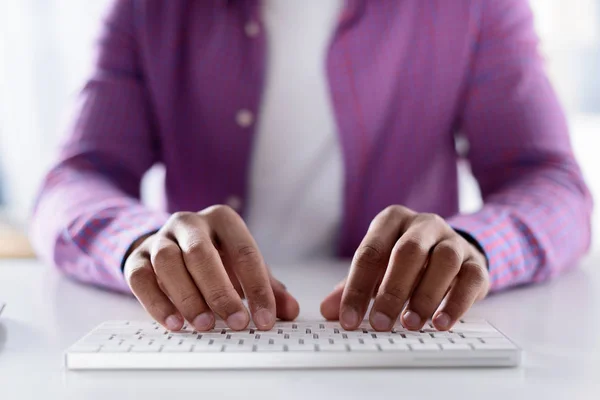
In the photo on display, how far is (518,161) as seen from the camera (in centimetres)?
118

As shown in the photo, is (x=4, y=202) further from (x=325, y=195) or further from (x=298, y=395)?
(x=298, y=395)

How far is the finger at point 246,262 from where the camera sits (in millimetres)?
655

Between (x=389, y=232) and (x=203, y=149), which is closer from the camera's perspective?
(x=389, y=232)

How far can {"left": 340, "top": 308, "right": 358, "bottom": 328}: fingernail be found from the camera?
2.10 feet

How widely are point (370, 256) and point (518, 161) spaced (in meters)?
0.60

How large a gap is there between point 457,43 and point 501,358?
2.81ft

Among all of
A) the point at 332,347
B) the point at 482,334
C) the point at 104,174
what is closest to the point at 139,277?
the point at 332,347

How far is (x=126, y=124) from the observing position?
50.3 inches

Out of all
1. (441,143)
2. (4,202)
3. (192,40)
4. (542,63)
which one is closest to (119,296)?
(192,40)

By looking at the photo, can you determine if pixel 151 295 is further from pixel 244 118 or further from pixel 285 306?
pixel 244 118

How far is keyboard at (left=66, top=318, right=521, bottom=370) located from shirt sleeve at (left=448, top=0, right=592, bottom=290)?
31cm

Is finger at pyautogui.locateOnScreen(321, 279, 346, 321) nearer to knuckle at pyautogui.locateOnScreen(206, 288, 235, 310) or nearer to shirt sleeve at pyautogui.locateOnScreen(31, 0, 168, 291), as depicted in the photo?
knuckle at pyautogui.locateOnScreen(206, 288, 235, 310)

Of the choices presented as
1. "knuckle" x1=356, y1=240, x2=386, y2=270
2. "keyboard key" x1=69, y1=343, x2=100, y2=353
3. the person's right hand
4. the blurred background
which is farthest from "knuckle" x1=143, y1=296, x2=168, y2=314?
the blurred background

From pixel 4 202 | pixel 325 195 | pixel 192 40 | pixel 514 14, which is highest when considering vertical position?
pixel 514 14
